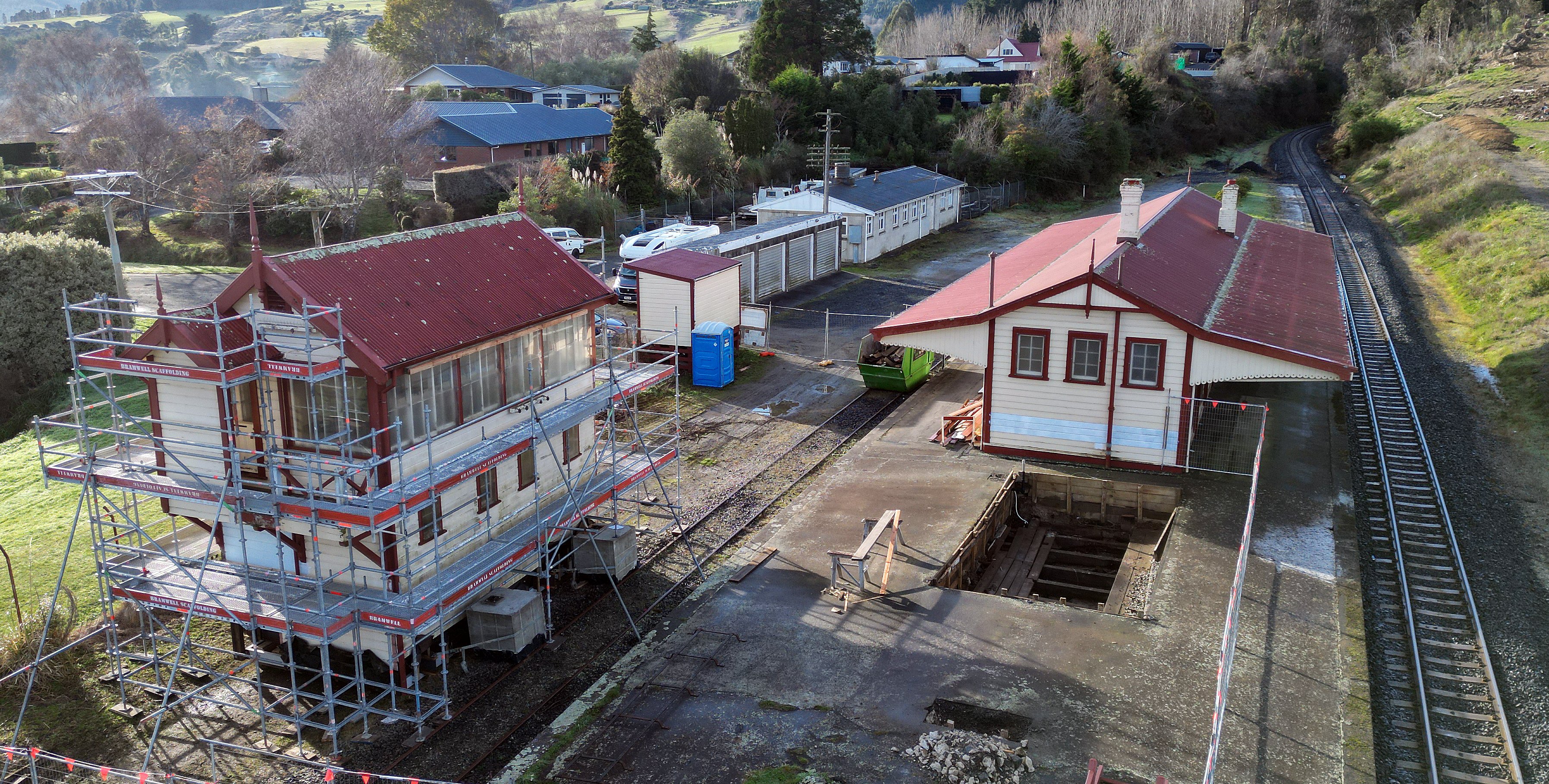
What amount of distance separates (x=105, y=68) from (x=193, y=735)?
11240cm

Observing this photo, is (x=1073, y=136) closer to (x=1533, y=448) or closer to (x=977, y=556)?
(x=1533, y=448)

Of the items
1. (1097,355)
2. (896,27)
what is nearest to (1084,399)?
(1097,355)

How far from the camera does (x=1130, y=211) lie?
23656mm

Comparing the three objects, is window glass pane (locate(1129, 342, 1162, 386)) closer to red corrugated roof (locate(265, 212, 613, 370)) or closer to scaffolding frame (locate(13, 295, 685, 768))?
red corrugated roof (locate(265, 212, 613, 370))

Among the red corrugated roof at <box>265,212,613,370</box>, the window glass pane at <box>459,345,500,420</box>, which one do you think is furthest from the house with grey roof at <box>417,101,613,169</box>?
the window glass pane at <box>459,345,500,420</box>

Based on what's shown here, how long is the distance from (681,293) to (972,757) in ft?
63.5

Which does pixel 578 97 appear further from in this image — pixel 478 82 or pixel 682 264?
pixel 682 264

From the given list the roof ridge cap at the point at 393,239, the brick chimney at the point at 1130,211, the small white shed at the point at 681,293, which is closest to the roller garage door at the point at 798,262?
the small white shed at the point at 681,293

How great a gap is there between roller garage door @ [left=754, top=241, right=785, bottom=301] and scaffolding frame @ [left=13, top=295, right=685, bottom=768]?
22.6 metres

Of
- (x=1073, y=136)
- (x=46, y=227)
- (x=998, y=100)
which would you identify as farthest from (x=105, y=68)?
(x=1073, y=136)

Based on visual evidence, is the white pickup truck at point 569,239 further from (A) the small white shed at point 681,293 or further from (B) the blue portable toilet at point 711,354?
(B) the blue portable toilet at point 711,354

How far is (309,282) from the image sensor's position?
1326 cm

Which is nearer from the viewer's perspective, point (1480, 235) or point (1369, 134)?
point (1480, 235)

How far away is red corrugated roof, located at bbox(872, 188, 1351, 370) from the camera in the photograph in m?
20.7
